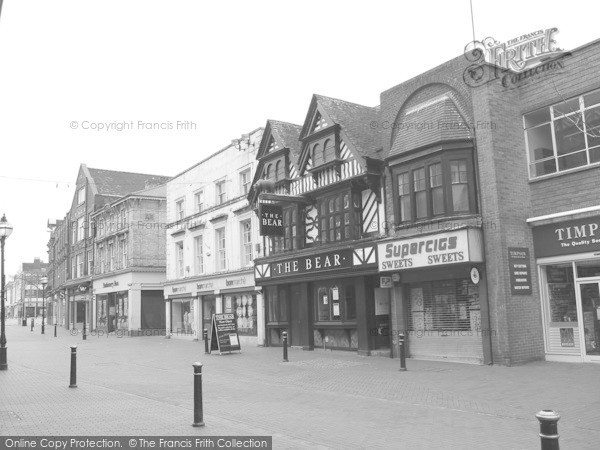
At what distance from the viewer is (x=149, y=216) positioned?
3994 centimetres

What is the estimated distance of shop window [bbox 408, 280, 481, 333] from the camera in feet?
54.2

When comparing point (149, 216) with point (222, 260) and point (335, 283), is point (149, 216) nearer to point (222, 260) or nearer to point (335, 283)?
point (222, 260)

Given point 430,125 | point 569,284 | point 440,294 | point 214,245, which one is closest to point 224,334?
point 440,294

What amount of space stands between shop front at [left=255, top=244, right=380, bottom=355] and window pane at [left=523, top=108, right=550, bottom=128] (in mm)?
5971

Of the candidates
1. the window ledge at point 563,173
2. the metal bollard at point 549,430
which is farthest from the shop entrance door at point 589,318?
the metal bollard at point 549,430

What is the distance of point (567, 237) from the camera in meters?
15.4

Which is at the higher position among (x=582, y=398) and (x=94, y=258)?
(x=94, y=258)

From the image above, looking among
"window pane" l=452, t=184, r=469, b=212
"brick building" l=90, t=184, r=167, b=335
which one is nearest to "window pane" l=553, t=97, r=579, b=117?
"window pane" l=452, t=184, r=469, b=212

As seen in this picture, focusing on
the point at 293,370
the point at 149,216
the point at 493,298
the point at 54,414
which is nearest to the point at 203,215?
the point at 149,216

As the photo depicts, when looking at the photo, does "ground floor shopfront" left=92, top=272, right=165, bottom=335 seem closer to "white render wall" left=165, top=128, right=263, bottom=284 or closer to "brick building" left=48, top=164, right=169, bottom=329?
"brick building" left=48, top=164, right=169, bottom=329

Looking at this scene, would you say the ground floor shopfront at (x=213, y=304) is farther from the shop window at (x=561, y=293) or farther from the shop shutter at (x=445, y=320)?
the shop window at (x=561, y=293)

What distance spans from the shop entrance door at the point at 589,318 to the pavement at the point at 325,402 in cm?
60

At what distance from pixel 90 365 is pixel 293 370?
700 centimetres

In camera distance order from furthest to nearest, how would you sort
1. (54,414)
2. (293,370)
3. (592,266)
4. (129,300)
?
(129,300) → (293,370) → (592,266) → (54,414)
